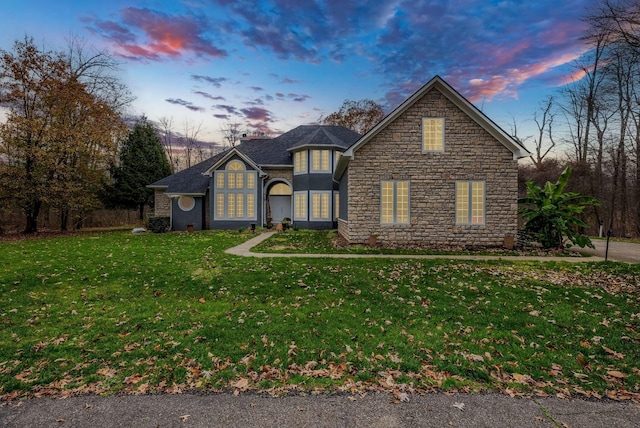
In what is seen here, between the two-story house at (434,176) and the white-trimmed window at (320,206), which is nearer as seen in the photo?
the two-story house at (434,176)

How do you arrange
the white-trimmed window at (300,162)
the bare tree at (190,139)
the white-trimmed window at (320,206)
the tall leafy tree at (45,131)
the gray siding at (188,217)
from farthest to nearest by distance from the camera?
1. the bare tree at (190,139)
2. the gray siding at (188,217)
3. the white-trimmed window at (300,162)
4. the white-trimmed window at (320,206)
5. the tall leafy tree at (45,131)

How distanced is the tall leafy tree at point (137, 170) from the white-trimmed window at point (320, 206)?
21456 mm

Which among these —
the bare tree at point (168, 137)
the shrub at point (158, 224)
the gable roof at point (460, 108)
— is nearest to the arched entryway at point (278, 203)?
the shrub at point (158, 224)

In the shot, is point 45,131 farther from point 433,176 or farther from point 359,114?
point 359,114

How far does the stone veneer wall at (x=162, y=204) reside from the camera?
1010 inches

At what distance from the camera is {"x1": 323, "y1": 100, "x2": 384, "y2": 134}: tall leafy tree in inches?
1452

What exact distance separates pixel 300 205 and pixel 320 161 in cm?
362

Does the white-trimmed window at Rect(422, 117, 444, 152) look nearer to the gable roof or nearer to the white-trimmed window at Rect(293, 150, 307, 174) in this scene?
the gable roof

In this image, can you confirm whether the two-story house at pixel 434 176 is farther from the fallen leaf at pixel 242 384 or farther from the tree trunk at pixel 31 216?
the tree trunk at pixel 31 216

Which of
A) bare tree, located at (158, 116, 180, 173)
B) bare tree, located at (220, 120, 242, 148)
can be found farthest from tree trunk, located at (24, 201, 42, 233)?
bare tree, located at (220, 120, 242, 148)

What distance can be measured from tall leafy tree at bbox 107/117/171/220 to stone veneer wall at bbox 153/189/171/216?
8.85m

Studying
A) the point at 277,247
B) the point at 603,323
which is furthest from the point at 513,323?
the point at 277,247

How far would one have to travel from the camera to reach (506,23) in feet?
48.6

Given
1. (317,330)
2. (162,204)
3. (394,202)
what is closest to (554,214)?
(394,202)
